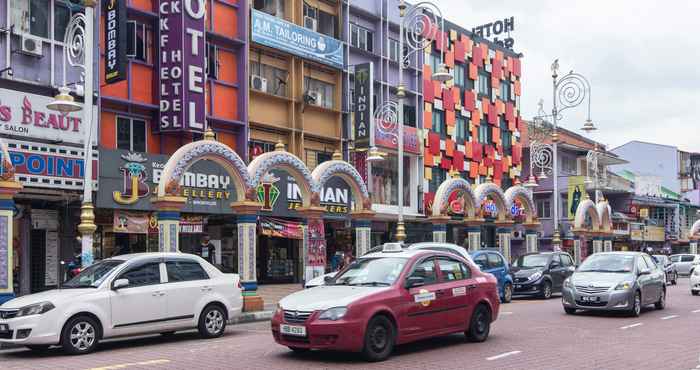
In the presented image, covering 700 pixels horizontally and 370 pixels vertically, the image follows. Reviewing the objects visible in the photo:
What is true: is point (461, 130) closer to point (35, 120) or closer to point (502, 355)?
point (35, 120)

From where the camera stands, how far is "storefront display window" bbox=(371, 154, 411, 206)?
36.4 m

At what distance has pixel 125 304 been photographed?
1290 centimetres

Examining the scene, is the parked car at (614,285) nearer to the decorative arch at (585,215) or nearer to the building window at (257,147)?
the building window at (257,147)

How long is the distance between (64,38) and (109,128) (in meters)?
3.19

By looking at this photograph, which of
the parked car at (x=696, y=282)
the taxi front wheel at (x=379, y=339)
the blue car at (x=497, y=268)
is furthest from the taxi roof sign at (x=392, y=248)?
the parked car at (x=696, y=282)

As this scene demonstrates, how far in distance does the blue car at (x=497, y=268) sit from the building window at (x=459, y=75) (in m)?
21.2

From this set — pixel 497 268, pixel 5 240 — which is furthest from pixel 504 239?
pixel 5 240

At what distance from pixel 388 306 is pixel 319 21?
2442 centimetres

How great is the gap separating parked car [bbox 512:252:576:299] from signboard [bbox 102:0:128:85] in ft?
46.0

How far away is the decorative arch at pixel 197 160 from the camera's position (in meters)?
17.8

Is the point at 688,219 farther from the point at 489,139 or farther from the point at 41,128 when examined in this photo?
the point at 41,128

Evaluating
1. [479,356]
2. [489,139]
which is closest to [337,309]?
[479,356]

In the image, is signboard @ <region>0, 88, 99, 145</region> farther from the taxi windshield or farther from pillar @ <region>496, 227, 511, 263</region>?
pillar @ <region>496, 227, 511, 263</region>

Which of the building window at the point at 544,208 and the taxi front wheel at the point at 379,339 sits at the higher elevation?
the building window at the point at 544,208
